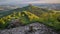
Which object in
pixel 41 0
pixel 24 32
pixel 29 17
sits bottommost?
pixel 24 32

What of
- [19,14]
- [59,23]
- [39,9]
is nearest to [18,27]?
[19,14]

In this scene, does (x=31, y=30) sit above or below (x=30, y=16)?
below

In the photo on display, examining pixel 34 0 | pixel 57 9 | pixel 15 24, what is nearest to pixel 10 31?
pixel 15 24

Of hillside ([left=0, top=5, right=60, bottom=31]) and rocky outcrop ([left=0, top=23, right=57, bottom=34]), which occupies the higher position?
hillside ([left=0, top=5, right=60, bottom=31])

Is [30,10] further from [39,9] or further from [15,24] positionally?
[15,24]

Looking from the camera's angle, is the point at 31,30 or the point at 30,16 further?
the point at 30,16

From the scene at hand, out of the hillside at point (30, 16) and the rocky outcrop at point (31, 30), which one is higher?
the hillside at point (30, 16)

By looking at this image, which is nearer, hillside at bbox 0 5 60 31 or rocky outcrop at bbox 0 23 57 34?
rocky outcrop at bbox 0 23 57 34

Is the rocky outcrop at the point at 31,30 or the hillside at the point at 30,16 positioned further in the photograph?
the hillside at the point at 30,16

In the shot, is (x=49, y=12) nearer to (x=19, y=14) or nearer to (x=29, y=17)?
(x=29, y=17)

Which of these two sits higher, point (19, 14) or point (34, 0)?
point (34, 0)

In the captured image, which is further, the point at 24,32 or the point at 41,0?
the point at 41,0
